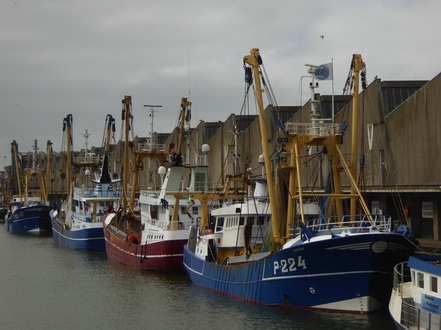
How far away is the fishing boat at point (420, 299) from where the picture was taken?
63.3ft

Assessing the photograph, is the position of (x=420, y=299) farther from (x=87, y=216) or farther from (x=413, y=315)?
(x=87, y=216)

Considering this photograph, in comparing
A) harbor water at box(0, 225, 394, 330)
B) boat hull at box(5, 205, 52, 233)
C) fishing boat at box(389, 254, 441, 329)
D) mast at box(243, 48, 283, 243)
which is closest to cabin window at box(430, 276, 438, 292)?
fishing boat at box(389, 254, 441, 329)

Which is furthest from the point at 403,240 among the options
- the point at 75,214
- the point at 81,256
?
the point at 75,214

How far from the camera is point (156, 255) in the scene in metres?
38.9

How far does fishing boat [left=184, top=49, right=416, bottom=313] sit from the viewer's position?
2356 cm

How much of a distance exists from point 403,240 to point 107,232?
99.7 ft

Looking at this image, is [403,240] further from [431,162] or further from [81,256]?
[81,256]

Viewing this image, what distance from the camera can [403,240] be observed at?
76.7ft

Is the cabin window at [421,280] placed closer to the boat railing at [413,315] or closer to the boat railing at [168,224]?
the boat railing at [413,315]

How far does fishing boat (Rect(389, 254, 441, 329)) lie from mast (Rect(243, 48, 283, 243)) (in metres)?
6.85

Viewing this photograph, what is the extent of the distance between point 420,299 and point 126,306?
14.3m

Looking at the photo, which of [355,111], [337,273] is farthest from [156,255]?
[337,273]

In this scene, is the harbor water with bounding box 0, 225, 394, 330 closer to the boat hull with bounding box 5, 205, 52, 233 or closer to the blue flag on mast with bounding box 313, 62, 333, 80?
the blue flag on mast with bounding box 313, 62, 333, 80

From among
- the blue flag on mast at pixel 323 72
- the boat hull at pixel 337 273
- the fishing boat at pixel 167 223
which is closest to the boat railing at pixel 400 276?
the boat hull at pixel 337 273
